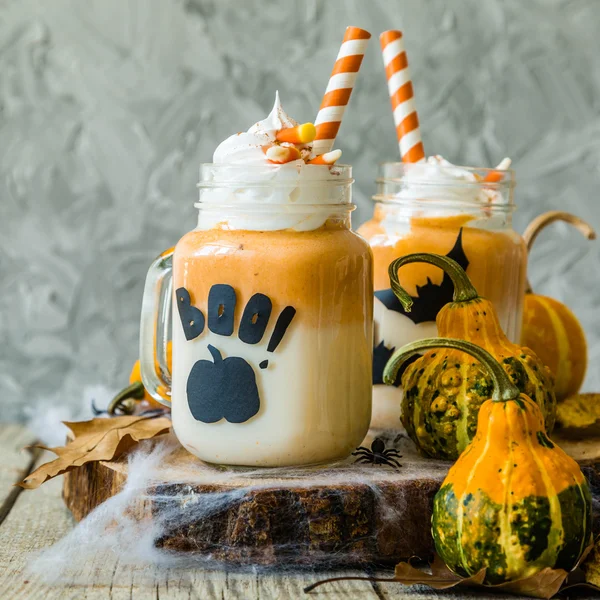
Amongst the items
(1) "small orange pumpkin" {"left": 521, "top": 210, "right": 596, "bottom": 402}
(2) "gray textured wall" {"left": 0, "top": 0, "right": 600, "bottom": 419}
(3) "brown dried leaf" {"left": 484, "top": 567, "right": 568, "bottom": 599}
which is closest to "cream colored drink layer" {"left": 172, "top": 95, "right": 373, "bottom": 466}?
(3) "brown dried leaf" {"left": 484, "top": 567, "right": 568, "bottom": 599}

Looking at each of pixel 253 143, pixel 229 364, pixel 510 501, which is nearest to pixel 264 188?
pixel 253 143

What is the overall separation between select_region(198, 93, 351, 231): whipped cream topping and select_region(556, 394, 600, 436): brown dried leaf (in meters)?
0.43

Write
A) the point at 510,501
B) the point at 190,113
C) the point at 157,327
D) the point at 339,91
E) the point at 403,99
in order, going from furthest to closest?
the point at 190,113 < the point at 403,99 < the point at 157,327 < the point at 339,91 < the point at 510,501

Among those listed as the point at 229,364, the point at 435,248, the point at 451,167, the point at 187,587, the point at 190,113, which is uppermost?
the point at 190,113

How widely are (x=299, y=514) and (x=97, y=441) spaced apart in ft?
0.98

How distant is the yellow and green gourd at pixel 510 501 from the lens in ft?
2.81

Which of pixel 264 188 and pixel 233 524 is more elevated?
pixel 264 188

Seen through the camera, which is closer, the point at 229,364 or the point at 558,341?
the point at 229,364

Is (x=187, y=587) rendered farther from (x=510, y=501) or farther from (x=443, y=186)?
(x=443, y=186)

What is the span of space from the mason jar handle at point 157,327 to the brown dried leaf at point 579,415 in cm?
51

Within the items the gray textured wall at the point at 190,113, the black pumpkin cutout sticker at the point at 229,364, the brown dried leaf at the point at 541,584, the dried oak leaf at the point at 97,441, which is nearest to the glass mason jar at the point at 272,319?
the black pumpkin cutout sticker at the point at 229,364

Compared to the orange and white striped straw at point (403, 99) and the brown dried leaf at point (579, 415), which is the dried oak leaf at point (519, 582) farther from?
the orange and white striped straw at point (403, 99)

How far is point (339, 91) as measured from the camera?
42.1 inches

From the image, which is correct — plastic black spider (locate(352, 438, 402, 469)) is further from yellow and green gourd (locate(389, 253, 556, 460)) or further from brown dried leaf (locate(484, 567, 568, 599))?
brown dried leaf (locate(484, 567, 568, 599))
